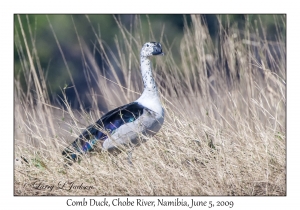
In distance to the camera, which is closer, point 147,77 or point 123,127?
point 123,127

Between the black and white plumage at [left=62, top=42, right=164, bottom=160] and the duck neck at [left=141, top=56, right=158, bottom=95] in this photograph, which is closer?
the black and white plumage at [left=62, top=42, right=164, bottom=160]

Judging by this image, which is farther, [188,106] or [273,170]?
[188,106]

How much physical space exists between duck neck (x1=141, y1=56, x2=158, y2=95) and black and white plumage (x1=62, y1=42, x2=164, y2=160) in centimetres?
7

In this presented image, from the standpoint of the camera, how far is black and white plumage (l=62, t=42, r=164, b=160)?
5148 millimetres

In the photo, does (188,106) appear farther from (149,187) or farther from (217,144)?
(149,187)

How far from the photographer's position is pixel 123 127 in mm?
5254

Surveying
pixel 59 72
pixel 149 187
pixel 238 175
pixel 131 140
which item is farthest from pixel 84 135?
pixel 59 72

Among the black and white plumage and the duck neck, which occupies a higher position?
the duck neck

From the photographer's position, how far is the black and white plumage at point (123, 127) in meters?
5.15

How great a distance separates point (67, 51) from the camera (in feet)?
52.9

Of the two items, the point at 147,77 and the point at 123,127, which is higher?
the point at 147,77

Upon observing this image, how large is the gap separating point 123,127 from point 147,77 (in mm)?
570

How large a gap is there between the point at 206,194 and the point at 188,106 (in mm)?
1542

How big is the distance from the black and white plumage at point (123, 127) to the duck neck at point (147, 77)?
0.22 ft
